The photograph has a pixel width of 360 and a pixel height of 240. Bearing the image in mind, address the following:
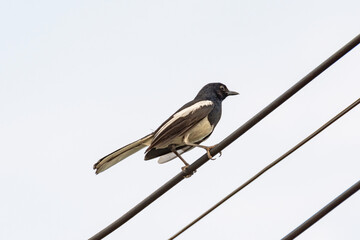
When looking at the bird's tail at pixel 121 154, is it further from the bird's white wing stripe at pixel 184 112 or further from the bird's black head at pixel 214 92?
the bird's black head at pixel 214 92

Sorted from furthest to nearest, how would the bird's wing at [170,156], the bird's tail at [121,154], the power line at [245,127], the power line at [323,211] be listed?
the bird's wing at [170,156] → the bird's tail at [121,154] → the power line at [245,127] → the power line at [323,211]

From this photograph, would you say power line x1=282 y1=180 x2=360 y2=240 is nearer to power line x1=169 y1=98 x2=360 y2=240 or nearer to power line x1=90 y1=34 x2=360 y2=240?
power line x1=169 y1=98 x2=360 y2=240

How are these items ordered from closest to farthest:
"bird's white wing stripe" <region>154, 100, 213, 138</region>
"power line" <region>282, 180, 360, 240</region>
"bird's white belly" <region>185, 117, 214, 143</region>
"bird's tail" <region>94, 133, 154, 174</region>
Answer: "power line" <region>282, 180, 360, 240</region>, "bird's tail" <region>94, 133, 154, 174</region>, "bird's white wing stripe" <region>154, 100, 213, 138</region>, "bird's white belly" <region>185, 117, 214, 143</region>

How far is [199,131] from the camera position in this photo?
8.52 metres

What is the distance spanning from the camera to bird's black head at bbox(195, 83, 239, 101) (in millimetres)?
9352

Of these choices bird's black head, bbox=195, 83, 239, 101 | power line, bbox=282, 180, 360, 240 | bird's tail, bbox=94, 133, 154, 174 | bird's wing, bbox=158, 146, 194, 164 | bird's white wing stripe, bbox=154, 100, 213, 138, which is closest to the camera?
power line, bbox=282, 180, 360, 240

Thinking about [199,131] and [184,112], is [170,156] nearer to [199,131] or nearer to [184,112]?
[199,131]

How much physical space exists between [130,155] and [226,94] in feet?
6.65

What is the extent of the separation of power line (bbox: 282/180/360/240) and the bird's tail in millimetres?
3261

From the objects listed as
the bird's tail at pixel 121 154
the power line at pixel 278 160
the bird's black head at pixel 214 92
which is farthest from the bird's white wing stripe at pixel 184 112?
the power line at pixel 278 160

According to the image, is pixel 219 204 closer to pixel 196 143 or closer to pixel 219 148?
pixel 219 148

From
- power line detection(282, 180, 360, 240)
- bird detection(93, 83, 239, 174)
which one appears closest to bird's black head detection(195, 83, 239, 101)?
bird detection(93, 83, 239, 174)

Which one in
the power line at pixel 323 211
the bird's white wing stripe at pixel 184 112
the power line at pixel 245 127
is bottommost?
the power line at pixel 323 211

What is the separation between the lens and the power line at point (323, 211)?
15.4 feet
